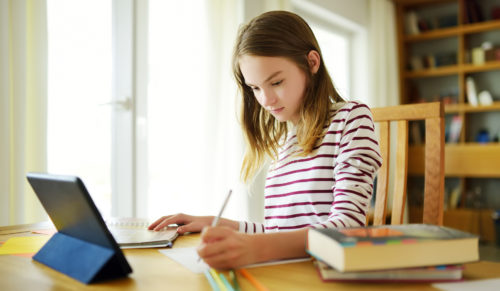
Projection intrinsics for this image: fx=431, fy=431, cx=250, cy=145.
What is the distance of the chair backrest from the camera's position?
3.46ft

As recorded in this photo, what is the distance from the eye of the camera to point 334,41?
4289 mm

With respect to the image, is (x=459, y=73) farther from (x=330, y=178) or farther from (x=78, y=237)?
(x=78, y=237)

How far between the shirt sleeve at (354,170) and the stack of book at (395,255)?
186 mm

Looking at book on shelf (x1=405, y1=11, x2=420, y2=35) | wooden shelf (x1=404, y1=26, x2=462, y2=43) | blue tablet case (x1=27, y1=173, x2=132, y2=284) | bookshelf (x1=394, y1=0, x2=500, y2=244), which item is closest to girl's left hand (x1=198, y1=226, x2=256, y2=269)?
blue tablet case (x1=27, y1=173, x2=132, y2=284)

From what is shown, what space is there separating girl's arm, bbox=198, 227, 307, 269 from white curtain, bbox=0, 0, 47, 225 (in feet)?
4.23

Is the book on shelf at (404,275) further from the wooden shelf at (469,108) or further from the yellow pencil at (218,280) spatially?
the wooden shelf at (469,108)

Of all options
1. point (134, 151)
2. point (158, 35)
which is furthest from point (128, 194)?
point (158, 35)

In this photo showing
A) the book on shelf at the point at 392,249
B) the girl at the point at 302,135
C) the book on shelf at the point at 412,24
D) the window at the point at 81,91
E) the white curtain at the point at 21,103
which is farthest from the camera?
the book on shelf at the point at 412,24

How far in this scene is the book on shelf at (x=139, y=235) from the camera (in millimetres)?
841

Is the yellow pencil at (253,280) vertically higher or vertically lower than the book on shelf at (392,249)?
lower

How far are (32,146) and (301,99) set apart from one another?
120cm

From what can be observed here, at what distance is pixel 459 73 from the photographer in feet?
14.1

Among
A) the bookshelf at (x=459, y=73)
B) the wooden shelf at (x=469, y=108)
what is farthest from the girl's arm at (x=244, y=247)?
the wooden shelf at (x=469, y=108)

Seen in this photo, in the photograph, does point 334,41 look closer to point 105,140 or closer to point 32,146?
point 105,140
